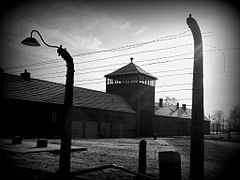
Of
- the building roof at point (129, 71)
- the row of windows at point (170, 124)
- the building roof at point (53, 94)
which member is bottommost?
the row of windows at point (170, 124)

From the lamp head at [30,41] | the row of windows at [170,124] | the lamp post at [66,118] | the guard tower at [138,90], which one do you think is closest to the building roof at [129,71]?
the guard tower at [138,90]

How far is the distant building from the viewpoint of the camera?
23297mm

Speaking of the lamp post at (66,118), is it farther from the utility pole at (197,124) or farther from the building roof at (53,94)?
the building roof at (53,94)

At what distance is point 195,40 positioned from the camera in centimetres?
Answer: 541

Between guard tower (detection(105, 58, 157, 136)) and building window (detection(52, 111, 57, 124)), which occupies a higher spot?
guard tower (detection(105, 58, 157, 136))

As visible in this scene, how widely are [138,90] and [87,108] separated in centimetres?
1049

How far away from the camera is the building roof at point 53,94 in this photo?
2453cm

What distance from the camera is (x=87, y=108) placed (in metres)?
30.0

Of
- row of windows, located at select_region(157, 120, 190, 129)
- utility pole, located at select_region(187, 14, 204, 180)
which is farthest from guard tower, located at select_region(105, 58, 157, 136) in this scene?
utility pole, located at select_region(187, 14, 204, 180)

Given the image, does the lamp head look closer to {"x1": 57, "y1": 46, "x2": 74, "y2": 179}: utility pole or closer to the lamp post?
the lamp post

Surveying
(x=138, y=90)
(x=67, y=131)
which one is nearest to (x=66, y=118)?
(x=67, y=131)

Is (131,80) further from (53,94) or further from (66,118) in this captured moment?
(66,118)

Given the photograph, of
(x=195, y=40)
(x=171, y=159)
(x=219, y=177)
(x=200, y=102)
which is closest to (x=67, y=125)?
(x=171, y=159)

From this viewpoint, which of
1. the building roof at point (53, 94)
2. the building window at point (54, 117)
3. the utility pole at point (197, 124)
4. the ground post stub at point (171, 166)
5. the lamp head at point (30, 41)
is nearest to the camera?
the ground post stub at point (171, 166)
